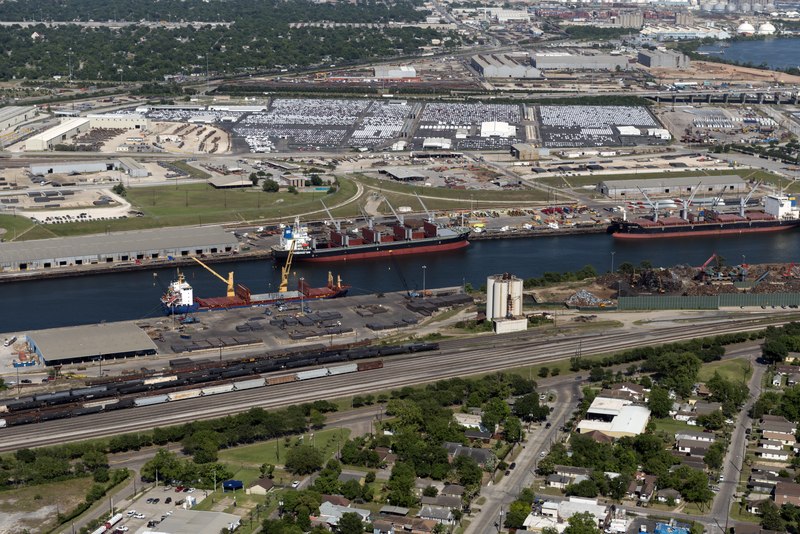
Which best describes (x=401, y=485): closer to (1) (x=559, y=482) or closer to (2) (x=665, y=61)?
(1) (x=559, y=482)

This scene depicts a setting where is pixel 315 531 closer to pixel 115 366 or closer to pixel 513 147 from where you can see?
pixel 115 366

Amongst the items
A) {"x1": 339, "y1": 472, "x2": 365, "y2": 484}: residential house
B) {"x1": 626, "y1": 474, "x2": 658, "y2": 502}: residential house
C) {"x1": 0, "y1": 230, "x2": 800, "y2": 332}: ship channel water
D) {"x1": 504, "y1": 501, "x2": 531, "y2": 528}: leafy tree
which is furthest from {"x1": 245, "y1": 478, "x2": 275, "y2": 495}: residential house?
{"x1": 0, "y1": 230, "x2": 800, "y2": 332}: ship channel water

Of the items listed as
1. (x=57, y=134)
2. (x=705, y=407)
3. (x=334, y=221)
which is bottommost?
(x=705, y=407)

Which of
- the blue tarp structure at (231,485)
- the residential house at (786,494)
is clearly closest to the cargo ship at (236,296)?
the blue tarp structure at (231,485)

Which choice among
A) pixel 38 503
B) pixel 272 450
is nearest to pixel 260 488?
pixel 272 450

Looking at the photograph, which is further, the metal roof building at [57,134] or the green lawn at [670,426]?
the metal roof building at [57,134]

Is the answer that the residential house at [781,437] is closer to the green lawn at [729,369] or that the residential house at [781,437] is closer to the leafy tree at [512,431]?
the green lawn at [729,369]

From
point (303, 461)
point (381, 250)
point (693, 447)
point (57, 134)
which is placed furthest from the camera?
point (57, 134)
